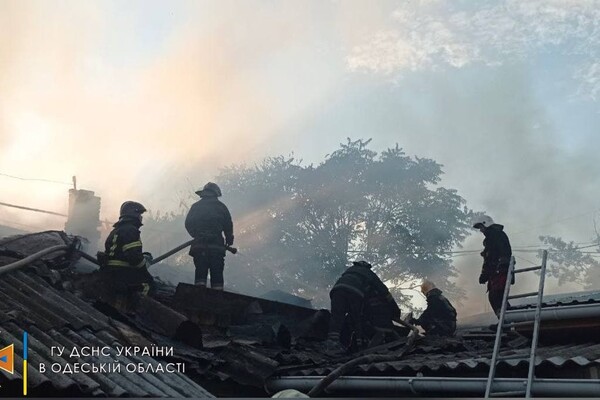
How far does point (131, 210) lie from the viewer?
8125 mm

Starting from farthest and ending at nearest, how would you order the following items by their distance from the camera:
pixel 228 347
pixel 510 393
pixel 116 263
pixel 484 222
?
1. pixel 484 222
2. pixel 116 263
3. pixel 228 347
4. pixel 510 393

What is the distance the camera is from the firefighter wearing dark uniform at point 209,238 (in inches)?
370

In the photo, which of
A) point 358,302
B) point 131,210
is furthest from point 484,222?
point 131,210

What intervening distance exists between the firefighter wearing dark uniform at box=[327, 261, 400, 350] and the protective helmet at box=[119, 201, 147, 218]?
309cm

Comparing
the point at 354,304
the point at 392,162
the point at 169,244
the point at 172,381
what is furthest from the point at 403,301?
the point at 172,381

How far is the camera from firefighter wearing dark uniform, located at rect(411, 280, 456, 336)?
10008mm

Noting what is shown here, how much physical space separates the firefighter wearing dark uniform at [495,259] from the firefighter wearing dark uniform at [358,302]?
5.25 ft

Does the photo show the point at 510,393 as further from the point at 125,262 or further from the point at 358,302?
the point at 125,262

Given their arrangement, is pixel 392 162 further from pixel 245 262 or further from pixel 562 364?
pixel 562 364

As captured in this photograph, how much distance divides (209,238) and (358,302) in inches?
105

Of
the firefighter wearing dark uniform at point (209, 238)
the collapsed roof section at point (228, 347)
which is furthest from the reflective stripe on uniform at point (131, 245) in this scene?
the firefighter wearing dark uniform at point (209, 238)

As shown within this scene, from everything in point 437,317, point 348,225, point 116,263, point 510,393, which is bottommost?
point 510,393

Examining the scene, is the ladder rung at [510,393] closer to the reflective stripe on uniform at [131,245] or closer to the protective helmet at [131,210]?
the reflective stripe on uniform at [131,245]

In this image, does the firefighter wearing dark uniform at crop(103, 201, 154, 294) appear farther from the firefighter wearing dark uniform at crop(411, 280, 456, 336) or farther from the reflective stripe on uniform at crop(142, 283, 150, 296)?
the firefighter wearing dark uniform at crop(411, 280, 456, 336)
